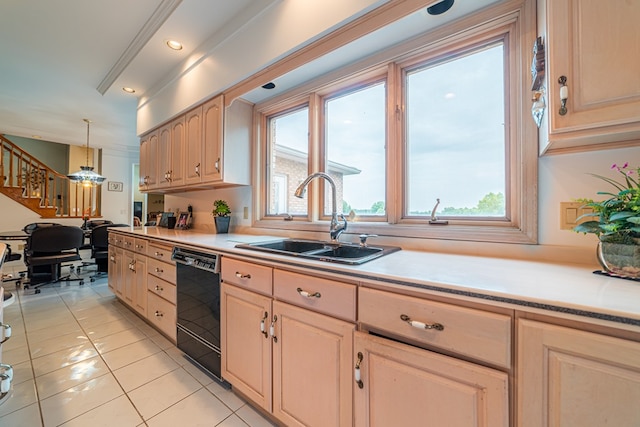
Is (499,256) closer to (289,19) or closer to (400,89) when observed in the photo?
(400,89)

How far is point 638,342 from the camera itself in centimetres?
56

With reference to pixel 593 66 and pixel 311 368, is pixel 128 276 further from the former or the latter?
pixel 593 66

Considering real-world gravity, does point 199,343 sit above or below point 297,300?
below

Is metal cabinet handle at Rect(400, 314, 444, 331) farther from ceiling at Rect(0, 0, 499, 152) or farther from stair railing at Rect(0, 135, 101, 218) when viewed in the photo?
stair railing at Rect(0, 135, 101, 218)

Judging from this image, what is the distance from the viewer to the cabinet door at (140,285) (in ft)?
7.57

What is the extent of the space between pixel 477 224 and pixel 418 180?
1.40 ft

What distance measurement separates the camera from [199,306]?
1692mm

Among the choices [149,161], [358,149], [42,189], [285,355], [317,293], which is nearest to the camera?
[317,293]

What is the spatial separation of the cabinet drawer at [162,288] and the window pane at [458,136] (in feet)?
6.05

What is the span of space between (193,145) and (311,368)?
243cm

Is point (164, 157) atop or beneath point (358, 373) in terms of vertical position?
atop

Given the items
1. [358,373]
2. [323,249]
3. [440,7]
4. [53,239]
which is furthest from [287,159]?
[53,239]

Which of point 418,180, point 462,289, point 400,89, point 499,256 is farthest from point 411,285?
point 400,89

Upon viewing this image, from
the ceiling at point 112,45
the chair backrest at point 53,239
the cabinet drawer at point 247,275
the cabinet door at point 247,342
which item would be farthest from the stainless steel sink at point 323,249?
the chair backrest at point 53,239
